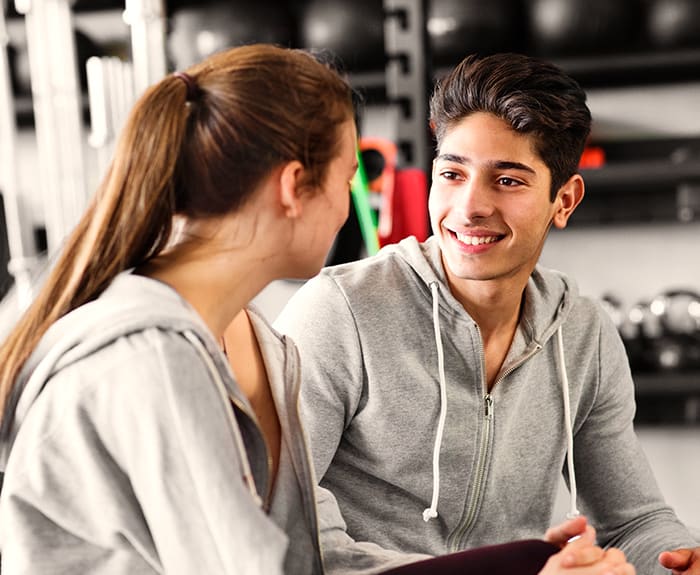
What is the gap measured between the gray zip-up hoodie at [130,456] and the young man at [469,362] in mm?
501

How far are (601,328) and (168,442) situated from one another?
0.92m

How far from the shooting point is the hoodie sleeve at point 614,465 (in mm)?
1494

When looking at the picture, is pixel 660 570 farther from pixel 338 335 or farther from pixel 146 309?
pixel 146 309

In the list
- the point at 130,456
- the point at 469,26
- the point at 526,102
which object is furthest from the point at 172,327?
the point at 469,26

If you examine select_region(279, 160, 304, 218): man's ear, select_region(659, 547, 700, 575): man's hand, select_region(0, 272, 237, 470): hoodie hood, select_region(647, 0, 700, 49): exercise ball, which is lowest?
select_region(659, 547, 700, 575): man's hand

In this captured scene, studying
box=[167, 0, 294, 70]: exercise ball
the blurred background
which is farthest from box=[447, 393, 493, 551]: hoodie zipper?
box=[167, 0, 294, 70]: exercise ball

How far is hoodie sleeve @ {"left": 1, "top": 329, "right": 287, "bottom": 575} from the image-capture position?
2.73 ft

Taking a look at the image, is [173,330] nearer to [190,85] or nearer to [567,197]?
[190,85]

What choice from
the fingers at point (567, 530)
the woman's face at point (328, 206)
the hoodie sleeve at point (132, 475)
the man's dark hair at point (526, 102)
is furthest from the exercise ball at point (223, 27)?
the hoodie sleeve at point (132, 475)

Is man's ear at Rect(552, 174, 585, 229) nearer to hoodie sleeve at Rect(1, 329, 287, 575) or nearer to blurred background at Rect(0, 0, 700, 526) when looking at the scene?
hoodie sleeve at Rect(1, 329, 287, 575)

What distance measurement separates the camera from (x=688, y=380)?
2.76 m

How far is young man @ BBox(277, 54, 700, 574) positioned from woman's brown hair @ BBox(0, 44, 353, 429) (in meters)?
0.48

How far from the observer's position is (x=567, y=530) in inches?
43.9

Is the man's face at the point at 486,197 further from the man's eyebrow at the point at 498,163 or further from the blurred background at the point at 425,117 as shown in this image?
the blurred background at the point at 425,117
